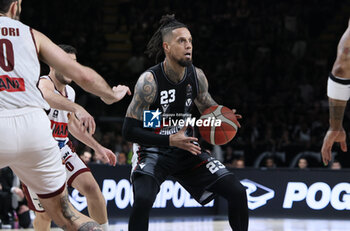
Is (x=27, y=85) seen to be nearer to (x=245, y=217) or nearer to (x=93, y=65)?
(x=245, y=217)

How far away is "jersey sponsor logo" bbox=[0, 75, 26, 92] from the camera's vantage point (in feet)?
→ 11.8

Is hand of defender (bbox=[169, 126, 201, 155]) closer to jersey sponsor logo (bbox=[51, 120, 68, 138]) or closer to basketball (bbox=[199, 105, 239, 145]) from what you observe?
basketball (bbox=[199, 105, 239, 145])

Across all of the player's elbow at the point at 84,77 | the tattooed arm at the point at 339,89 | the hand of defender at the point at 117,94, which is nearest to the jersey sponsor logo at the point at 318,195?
the tattooed arm at the point at 339,89

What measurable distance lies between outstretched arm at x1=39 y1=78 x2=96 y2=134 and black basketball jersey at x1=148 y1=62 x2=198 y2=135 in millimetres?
689

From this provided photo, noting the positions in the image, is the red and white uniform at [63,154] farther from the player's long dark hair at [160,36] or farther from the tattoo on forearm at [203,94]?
the tattoo on forearm at [203,94]

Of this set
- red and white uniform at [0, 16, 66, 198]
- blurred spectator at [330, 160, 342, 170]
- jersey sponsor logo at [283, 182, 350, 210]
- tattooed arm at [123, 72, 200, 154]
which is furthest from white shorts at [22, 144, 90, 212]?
blurred spectator at [330, 160, 342, 170]

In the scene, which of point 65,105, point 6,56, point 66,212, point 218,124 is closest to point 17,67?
point 6,56

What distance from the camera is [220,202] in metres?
11.8

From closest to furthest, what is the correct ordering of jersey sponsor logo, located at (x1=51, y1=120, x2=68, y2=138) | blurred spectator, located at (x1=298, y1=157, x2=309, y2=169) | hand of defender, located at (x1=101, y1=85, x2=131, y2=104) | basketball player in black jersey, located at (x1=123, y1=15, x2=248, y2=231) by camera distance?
hand of defender, located at (x1=101, y1=85, x2=131, y2=104), basketball player in black jersey, located at (x1=123, y1=15, x2=248, y2=231), jersey sponsor logo, located at (x1=51, y1=120, x2=68, y2=138), blurred spectator, located at (x1=298, y1=157, x2=309, y2=169)

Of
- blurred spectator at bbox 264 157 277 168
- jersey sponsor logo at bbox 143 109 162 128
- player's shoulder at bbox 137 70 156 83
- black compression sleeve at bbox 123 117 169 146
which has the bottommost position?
blurred spectator at bbox 264 157 277 168

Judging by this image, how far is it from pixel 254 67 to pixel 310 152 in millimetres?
4104

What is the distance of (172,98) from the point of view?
17.8 ft

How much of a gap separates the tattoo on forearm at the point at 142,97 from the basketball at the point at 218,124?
0.55m

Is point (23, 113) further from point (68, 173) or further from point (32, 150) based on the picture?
point (68, 173)
